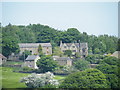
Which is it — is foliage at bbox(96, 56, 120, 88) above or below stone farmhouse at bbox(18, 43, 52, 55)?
below

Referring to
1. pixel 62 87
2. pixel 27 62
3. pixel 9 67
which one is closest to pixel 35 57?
pixel 27 62

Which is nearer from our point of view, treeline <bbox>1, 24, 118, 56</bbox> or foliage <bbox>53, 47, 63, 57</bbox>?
foliage <bbox>53, 47, 63, 57</bbox>

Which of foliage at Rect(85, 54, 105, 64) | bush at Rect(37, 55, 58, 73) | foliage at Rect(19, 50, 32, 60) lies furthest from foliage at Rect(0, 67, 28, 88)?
foliage at Rect(85, 54, 105, 64)

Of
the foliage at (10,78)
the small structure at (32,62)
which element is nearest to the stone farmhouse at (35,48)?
the small structure at (32,62)

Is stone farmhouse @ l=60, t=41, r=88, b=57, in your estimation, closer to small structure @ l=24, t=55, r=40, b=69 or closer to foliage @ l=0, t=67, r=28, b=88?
small structure @ l=24, t=55, r=40, b=69

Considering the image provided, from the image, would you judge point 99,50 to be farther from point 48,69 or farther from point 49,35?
point 48,69

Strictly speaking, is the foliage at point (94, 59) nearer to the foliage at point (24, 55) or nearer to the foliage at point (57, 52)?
the foliage at point (57, 52)

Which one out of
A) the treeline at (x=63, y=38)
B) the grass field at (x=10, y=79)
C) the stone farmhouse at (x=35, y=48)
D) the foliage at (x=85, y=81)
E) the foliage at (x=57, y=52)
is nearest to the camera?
the foliage at (x=85, y=81)

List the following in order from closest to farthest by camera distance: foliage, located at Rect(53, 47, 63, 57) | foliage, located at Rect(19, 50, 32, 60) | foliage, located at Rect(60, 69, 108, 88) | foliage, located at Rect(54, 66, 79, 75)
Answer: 1. foliage, located at Rect(60, 69, 108, 88)
2. foliage, located at Rect(54, 66, 79, 75)
3. foliage, located at Rect(19, 50, 32, 60)
4. foliage, located at Rect(53, 47, 63, 57)

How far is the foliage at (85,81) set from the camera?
15375 millimetres

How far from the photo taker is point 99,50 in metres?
31.9

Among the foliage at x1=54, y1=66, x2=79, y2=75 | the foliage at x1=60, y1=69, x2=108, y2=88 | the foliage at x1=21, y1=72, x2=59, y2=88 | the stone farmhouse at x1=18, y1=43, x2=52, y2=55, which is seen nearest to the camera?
the foliage at x1=60, y1=69, x2=108, y2=88

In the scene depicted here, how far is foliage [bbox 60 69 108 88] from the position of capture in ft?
50.4

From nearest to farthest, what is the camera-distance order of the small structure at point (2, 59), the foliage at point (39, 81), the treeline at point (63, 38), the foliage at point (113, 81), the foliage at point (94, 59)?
the foliage at point (113, 81) < the foliage at point (39, 81) < the small structure at point (2, 59) < the foliage at point (94, 59) < the treeline at point (63, 38)
